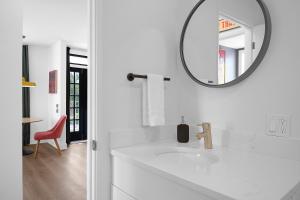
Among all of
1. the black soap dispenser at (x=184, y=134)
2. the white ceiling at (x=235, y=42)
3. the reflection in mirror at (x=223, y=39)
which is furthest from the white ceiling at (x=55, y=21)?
the black soap dispenser at (x=184, y=134)

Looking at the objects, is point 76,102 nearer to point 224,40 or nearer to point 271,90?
point 224,40

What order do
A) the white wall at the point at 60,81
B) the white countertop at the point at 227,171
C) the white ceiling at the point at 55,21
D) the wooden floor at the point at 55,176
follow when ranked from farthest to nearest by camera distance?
the white wall at the point at 60,81
the white ceiling at the point at 55,21
the wooden floor at the point at 55,176
the white countertop at the point at 227,171

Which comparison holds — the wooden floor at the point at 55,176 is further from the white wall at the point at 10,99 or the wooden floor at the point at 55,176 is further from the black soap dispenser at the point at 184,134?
the black soap dispenser at the point at 184,134

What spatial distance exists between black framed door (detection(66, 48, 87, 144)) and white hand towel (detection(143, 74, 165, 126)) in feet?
14.0

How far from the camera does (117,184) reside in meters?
1.17

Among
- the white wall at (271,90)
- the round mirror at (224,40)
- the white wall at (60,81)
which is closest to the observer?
the white wall at (271,90)

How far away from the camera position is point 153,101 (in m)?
1.34

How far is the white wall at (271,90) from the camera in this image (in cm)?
103

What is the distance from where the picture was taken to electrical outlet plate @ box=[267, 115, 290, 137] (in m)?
1.05

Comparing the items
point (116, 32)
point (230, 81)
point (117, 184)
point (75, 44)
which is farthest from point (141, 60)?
point (75, 44)

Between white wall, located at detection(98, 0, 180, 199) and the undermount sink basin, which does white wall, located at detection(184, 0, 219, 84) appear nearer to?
white wall, located at detection(98, 0, 180, 199)

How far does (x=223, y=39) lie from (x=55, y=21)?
323 cm

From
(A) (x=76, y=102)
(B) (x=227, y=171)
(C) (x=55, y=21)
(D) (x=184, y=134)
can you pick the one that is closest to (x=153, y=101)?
(D) (x=184, y=134)

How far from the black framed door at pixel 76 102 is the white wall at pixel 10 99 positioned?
3425mm
